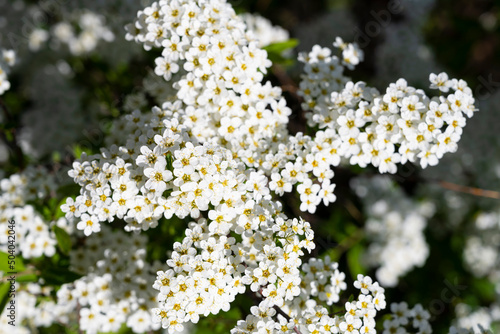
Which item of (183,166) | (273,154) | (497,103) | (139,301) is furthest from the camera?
(497,103)

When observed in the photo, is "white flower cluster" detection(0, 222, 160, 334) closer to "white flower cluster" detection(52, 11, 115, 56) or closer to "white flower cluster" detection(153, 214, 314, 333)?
"white flower cluster" detection(153, 214, 314, 333)

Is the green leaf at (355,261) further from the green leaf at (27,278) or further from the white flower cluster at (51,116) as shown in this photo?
the white flower cluster at (51,116)

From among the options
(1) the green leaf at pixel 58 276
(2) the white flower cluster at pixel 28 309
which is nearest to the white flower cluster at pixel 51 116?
(2) the white flower cluster at pixel 28 309

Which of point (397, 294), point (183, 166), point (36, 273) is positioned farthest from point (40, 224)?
point (397, 294)

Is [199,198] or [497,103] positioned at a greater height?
[497,103]

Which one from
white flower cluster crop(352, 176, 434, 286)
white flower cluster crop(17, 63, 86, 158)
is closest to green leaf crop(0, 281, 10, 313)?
white flower cluster crop(17, 63, 86, 158)

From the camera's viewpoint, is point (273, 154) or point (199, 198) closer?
point (199, 198)

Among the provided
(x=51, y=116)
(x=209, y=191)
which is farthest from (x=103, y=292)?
(x=51, y=116)

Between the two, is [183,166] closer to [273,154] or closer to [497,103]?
[273,154]
